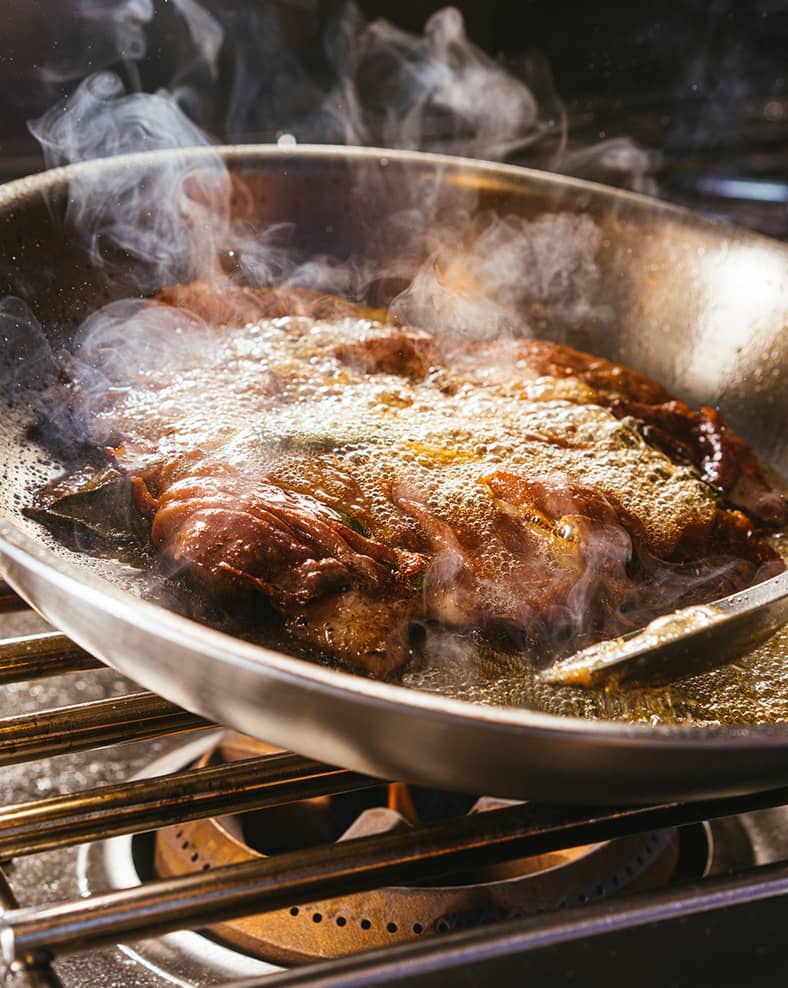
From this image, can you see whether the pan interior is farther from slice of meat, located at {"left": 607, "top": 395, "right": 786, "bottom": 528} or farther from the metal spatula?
the metal spatula

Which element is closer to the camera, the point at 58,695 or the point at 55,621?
the point at 55,621

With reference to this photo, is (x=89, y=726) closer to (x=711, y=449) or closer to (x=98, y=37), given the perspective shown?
(x=711, y=449)

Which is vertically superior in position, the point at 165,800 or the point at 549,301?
the point at 549,301

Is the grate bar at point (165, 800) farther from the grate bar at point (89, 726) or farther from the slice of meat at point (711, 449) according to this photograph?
the slice of meat at point (711, 449)

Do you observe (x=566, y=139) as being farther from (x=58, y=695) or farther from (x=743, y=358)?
(x=58, y=695)

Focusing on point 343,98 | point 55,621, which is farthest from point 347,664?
point 343,98

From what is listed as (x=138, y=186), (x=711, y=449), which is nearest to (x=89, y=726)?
(x=138, y=186)

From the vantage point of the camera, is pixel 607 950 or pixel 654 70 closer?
pixel 607 950
